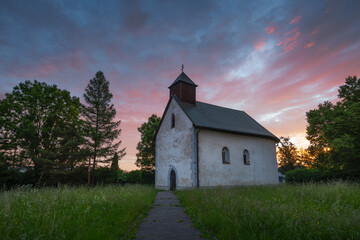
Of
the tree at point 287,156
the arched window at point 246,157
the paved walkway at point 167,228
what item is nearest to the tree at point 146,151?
the arched window at point 246,157

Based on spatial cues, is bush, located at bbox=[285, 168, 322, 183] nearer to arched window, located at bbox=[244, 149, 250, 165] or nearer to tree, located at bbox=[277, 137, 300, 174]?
arched window, located at bbox=[244, 149, 250, 165]

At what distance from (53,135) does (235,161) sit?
21.2 m

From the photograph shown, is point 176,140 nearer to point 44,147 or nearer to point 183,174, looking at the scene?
point 183,174

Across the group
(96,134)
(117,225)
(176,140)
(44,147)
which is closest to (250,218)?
(117,225)

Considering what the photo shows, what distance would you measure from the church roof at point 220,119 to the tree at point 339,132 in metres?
5.33

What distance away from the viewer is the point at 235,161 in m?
18.7

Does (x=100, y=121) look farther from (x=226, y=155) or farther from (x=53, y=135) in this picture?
(x=226, y=155)

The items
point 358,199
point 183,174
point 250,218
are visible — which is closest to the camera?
point 250,218

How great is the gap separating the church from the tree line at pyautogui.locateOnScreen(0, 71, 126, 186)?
288 inches

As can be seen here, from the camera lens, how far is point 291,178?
23.1 metres

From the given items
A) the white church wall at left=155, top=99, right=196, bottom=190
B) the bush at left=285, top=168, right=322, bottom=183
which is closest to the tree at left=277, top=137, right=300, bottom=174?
the bush at left=285, top=168, right=322, bottom=183

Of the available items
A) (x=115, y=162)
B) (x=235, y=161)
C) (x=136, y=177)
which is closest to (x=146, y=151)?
(x=136, y=177)

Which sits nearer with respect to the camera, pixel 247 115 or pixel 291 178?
pixel 291 178

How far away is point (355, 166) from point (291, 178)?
8.36 metres
